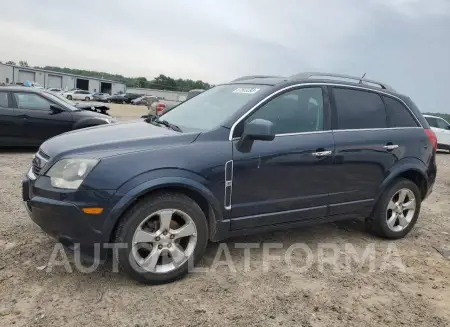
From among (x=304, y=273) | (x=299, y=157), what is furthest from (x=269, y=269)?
(x=299, y=157)

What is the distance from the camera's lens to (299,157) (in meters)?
3.82

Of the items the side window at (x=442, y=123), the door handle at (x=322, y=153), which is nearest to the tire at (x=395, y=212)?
the door handle at (x=322, y=153)

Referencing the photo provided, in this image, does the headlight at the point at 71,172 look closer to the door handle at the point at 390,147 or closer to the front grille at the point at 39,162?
the front grille at the point at 39,162

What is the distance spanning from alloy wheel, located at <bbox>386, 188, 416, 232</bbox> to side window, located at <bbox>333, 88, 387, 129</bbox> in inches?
33.2

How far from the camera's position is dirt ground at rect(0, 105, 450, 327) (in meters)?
2.86

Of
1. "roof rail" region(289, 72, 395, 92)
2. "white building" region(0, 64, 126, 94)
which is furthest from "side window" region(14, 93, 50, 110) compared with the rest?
"white building" region(0, 64, 126, 94)

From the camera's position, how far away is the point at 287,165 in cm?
375

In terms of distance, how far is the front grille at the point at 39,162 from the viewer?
11.0 feet

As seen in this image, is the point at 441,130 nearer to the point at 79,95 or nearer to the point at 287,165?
the point at 287,165

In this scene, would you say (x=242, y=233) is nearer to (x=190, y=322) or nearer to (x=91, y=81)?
(x=190, y=322)

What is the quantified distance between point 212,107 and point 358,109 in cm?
157

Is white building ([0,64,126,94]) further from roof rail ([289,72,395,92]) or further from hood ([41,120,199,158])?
roof rail ([289,72,395,92])

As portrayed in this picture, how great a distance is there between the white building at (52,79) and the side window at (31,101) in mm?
58743

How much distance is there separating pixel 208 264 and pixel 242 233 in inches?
16.6
